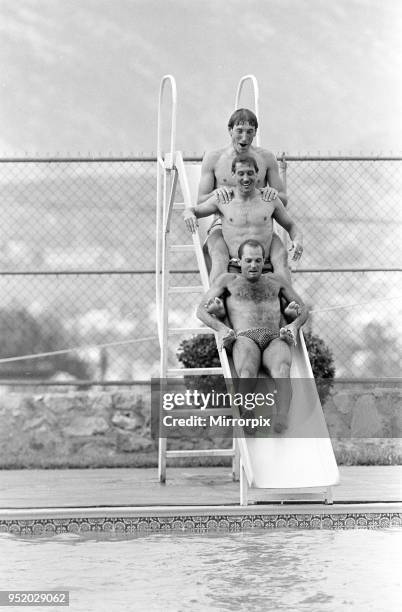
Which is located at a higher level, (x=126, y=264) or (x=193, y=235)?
(x=126, y=264)

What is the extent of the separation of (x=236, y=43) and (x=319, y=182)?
1.70m

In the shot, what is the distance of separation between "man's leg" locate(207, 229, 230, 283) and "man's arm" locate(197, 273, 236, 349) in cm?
9

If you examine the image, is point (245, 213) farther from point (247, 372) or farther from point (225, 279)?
point (247, 372)

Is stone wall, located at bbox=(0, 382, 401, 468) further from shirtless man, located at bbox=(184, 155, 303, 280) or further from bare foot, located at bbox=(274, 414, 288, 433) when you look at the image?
bare foot, located at bbox=(274, 414, 288, 433)

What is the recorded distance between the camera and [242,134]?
202 inches

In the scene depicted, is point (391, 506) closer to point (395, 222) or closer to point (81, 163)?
point (395, 222)

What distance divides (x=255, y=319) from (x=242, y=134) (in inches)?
44.8

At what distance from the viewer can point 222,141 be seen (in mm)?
7453

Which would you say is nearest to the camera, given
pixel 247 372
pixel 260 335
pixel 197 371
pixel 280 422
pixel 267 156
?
pixel 280 422

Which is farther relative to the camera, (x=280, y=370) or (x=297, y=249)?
(x=297, y=249)

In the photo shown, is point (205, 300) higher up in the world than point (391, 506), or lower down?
higher up

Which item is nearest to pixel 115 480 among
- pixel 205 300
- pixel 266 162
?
pixel 205 300

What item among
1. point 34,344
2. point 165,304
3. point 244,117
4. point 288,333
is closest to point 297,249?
point 288,333

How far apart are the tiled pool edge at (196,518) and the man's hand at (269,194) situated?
1.72m
